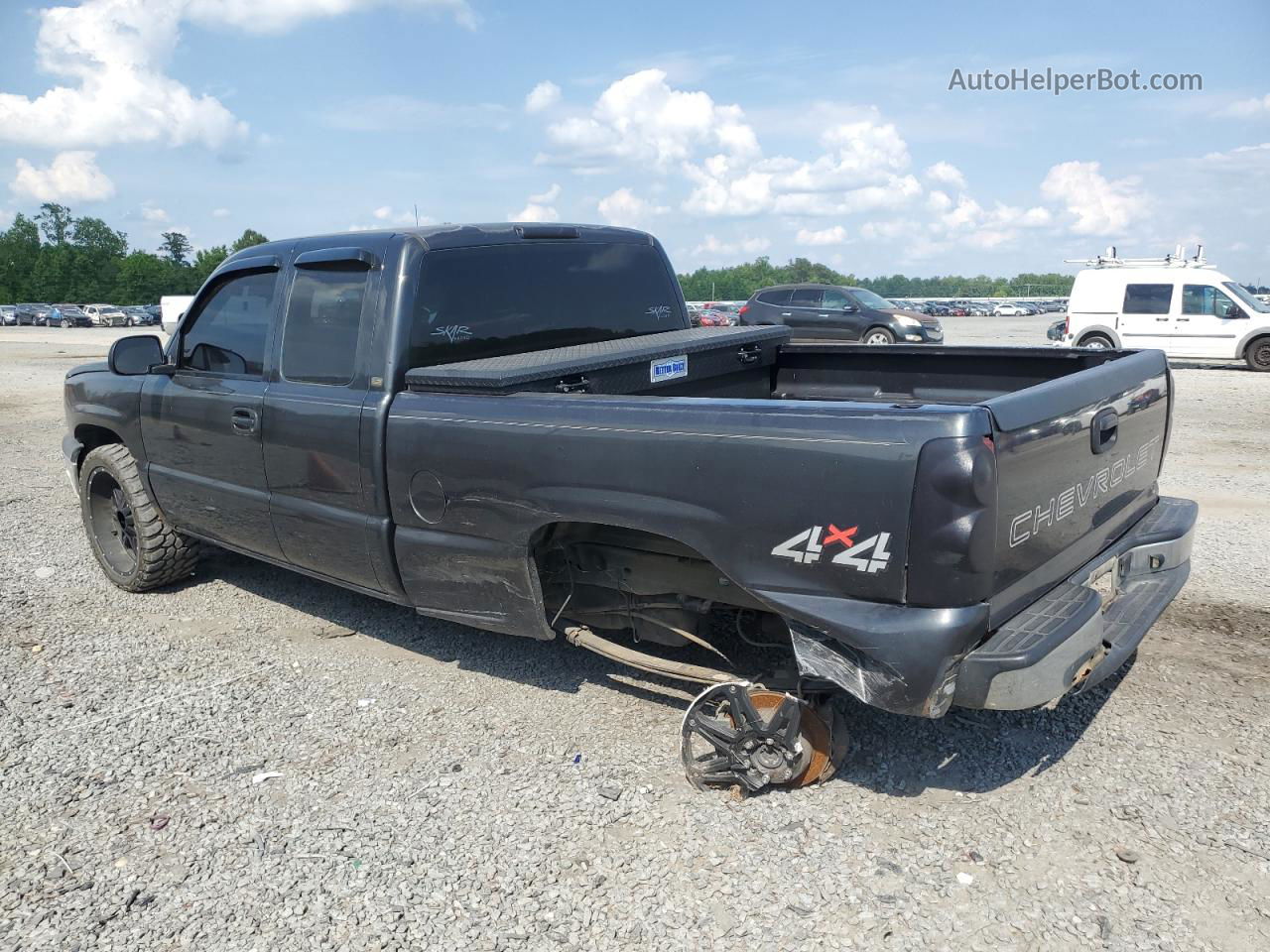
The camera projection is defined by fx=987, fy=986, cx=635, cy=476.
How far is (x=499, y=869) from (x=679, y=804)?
645mm

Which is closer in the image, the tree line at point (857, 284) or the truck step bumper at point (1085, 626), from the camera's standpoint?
the truck step bumper at point (1085, 626)

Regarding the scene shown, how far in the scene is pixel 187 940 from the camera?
2.69 metres

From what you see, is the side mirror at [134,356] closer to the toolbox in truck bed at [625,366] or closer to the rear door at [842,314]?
the toolbox in truck bed at [625,366]

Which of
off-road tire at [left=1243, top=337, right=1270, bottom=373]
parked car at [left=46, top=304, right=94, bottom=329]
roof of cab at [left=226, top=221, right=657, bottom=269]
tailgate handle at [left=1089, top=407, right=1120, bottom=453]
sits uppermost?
roof of cab at [left=226, top=221, right=657, bottom=269]

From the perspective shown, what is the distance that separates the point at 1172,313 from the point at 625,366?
17035 mm

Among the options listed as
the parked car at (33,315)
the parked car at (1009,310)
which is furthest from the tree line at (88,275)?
the parked car at (1009,310)

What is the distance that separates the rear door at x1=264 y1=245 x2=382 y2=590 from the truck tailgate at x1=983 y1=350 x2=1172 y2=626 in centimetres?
241

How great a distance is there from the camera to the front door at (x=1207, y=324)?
17453 mm

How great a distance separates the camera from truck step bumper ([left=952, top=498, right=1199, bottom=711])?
2783mm

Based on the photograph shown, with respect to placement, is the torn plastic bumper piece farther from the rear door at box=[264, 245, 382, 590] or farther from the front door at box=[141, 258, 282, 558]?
the front door at box=[141, 258, 282, 558]

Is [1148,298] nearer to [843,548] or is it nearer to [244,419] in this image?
[244,419]

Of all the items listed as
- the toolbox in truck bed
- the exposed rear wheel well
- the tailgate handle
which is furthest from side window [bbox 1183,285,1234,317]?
the exposed rear wheel well

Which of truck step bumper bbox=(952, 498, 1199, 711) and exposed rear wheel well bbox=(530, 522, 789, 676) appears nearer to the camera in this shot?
truck step bumper bbox=(952, 498, 1199, 711)

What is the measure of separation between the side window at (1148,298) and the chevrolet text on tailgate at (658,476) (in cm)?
1562
